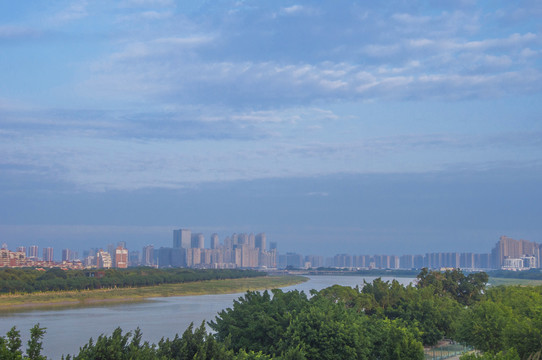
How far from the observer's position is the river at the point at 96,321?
42.1 metres

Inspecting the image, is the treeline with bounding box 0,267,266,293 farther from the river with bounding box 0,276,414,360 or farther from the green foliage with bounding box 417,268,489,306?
the green foliage with bounding box 417,268,489,306

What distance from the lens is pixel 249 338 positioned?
26656 millimetres

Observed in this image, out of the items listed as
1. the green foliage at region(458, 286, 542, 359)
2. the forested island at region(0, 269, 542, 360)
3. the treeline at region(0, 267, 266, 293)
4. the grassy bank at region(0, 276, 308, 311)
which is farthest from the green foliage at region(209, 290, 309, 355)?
the treeline at region(0, 267, 266, 293)

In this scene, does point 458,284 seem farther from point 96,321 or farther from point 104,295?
point 104,295

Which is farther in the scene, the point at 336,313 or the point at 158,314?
the point at 158,314

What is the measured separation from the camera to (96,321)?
55.3 meters

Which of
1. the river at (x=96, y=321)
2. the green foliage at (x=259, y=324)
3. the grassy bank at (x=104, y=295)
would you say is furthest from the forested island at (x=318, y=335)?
the grassy bank at (x=104, y=295)

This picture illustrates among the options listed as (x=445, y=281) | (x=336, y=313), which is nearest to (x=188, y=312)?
(x=445, y=281)

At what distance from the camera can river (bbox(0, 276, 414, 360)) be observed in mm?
42125

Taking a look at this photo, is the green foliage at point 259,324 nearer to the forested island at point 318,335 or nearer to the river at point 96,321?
the forested island at point 318,335

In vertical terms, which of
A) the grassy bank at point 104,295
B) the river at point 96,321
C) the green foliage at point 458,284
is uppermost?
the green foliage at point 458,284

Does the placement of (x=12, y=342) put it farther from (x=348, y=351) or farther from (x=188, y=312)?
(x=188, y=312)

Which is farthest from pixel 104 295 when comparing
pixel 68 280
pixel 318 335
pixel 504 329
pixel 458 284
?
pixel 504 329

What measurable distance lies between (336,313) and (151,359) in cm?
1297
